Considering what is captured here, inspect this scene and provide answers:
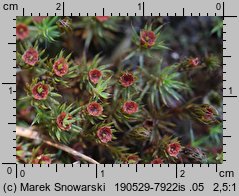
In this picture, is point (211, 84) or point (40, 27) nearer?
point (40, 27)

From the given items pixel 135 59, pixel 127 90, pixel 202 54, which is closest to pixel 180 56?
pixel 202 54

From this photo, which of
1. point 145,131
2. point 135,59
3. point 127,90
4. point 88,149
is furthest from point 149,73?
point 88,149

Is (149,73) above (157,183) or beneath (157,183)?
above

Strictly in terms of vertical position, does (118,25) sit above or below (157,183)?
above

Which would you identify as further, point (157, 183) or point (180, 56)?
point (180, 56)

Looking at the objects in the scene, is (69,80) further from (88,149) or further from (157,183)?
(157,183)

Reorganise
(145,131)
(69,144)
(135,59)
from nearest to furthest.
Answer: (145,131) → (69,144) → (135,59)

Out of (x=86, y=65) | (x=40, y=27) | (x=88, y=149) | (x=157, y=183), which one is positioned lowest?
(x=157, y=183)

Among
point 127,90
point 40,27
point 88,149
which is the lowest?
point 88,149

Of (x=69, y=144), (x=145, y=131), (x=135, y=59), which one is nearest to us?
(x=145, y=131)

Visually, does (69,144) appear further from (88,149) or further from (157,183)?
(157,183)
